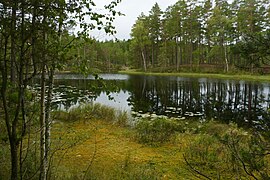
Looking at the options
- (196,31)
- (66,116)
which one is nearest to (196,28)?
(196,31)

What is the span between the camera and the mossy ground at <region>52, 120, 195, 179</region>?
16.2ft

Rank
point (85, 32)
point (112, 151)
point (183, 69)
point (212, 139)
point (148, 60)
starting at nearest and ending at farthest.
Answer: point (85, 32) → point (112, 151) → point (212, 139) → point (183, 69) → point (148, 60)

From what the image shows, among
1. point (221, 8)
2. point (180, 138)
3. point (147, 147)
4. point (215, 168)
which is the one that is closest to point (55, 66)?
point (215, 168)

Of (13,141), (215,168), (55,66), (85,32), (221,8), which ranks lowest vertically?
(215,168)

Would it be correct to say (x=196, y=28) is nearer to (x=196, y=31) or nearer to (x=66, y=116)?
(x=196, y=31)

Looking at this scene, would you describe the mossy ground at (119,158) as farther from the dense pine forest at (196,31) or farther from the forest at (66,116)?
the dense pine forest at (196,31)

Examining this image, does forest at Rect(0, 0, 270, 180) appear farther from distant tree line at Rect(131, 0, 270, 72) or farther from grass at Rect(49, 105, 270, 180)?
distant tree line at Rect(131, 0, 270, 72)

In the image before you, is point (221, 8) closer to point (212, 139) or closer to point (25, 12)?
point (212, 139)

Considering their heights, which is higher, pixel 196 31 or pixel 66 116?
pixel 196 31

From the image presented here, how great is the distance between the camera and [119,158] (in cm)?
636

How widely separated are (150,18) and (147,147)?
50.1m

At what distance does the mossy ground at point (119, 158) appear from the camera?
493 cm

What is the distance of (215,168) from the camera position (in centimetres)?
583

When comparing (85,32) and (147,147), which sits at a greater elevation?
(85,32)
